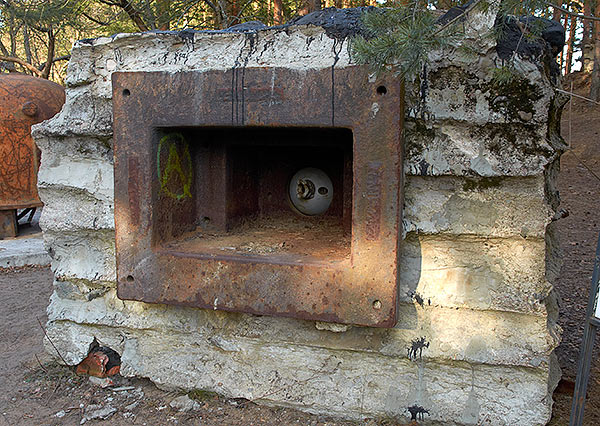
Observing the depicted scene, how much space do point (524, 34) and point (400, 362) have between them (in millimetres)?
990

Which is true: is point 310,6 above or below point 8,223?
above

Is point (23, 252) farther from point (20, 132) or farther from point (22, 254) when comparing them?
point (20, 132)

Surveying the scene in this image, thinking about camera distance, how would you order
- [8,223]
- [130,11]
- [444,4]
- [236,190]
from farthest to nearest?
[130,11]
[8,223]
[236,190]
[444,4]

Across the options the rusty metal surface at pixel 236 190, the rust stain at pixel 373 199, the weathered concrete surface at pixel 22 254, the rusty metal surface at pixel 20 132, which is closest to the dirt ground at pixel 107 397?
the rusty metal surface at pixel 236 190

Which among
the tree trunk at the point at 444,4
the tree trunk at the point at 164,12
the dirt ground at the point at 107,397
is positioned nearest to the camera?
the tree trunk at the point at 444,4

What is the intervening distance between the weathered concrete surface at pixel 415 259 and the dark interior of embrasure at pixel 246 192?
0.23 m

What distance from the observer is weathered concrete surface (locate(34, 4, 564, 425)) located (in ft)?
4.36

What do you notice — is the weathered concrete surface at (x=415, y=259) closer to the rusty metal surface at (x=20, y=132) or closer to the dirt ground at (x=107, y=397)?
the dirt ground at (x=107, y=397)

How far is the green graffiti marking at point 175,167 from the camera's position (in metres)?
1.57

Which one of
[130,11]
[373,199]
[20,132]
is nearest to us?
[373,199]

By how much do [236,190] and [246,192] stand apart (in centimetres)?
9

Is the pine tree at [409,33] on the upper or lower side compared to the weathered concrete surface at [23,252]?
upper

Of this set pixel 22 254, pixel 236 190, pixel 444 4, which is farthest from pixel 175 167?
pixel 22 254

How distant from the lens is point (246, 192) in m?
1.95
